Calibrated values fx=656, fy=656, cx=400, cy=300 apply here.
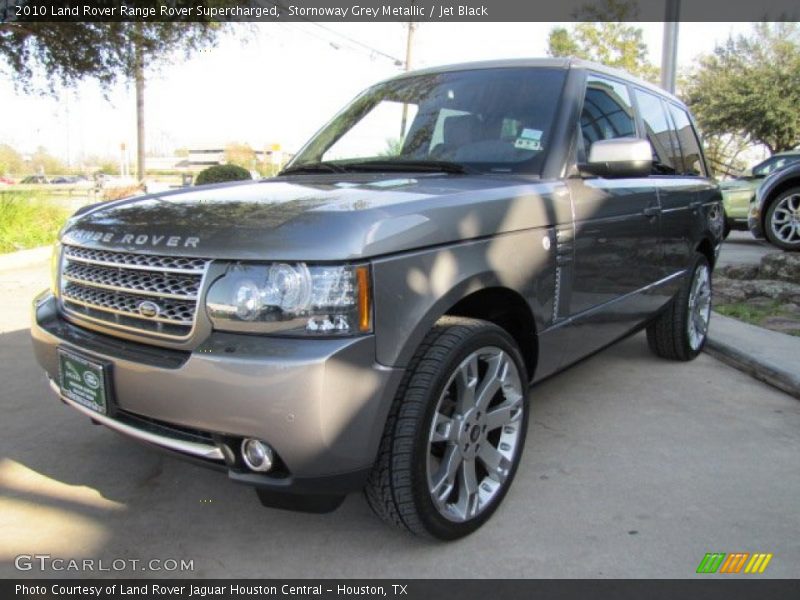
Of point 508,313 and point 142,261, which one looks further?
point 508,313

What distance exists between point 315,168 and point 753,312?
15.9 feet

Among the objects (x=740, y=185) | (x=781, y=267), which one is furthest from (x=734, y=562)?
(x=740, y=185)

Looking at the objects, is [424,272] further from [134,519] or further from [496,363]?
[134,519]

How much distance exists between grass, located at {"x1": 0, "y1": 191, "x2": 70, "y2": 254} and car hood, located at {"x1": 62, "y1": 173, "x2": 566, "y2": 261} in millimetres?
8964

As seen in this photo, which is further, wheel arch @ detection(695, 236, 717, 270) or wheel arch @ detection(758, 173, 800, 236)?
wheel arch @ detection(758, 173, 800, 236)

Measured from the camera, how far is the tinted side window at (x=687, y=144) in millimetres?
4738

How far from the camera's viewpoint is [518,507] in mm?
2707

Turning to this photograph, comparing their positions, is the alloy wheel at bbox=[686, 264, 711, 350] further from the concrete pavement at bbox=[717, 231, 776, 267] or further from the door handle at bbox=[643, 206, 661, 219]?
the concrete pavement at bbox=[717, 231, 776, 267]

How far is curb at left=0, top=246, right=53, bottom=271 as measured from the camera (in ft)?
29.4

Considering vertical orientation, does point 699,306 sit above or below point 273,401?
below

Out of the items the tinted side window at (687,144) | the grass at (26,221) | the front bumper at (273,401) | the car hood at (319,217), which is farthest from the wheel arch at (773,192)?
the grass at (26,221)

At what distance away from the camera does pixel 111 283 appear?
231 centimetres

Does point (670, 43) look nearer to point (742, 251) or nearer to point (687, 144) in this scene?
point (742, 251)
